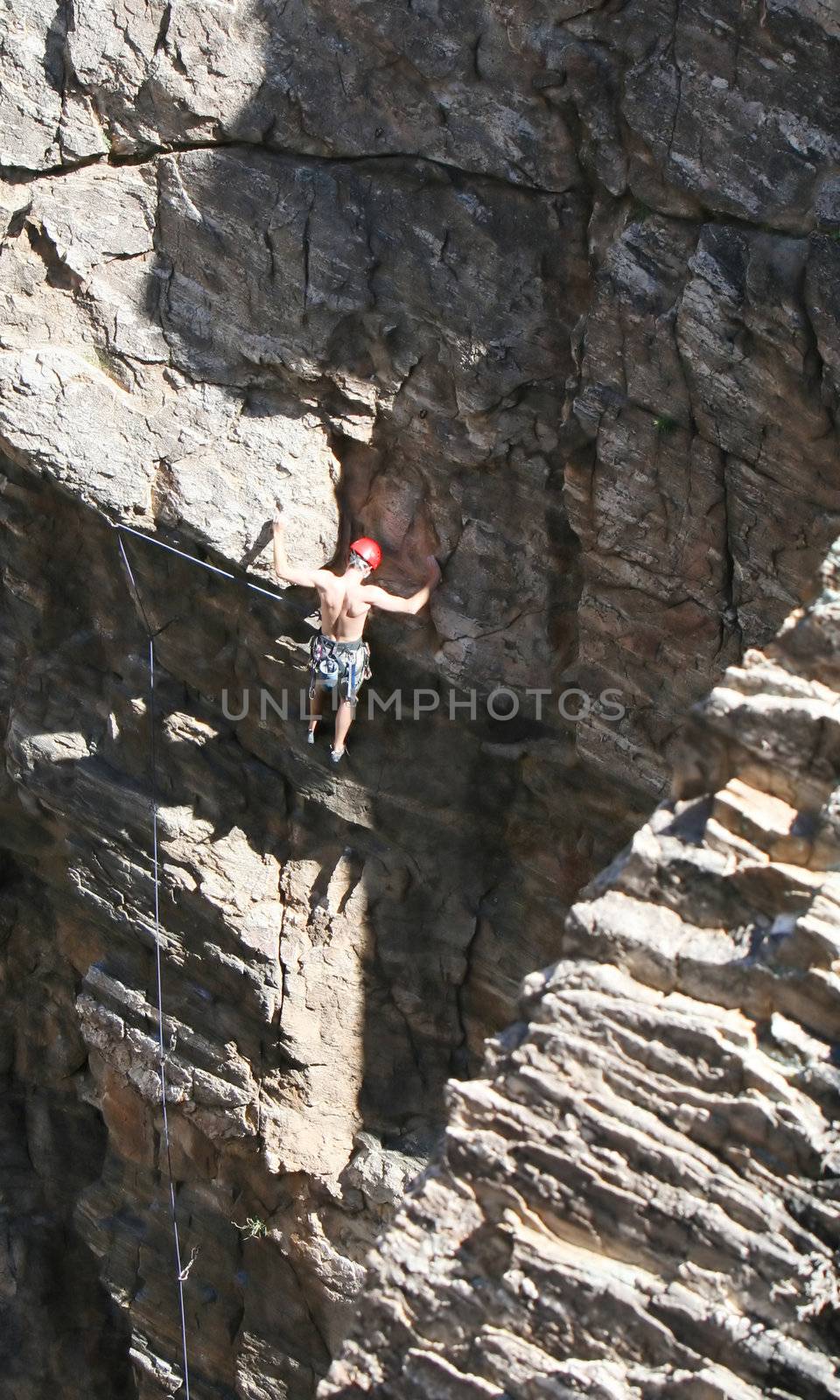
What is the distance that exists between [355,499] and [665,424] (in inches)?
85.5

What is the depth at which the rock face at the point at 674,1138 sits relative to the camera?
Result: 15.8 ft

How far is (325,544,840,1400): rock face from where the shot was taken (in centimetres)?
482

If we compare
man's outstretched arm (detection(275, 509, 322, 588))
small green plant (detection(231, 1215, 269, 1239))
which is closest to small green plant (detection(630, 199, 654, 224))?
man's outstretched arm (detection(275, 509, 322, 588))

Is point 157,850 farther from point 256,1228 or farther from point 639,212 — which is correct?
point 639,212

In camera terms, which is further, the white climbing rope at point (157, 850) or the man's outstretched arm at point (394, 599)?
the white climbing rope at point (157, 850)

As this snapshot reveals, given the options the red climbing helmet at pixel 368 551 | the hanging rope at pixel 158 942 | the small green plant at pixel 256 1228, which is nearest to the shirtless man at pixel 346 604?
the red climbing helmet at pixel 368 551

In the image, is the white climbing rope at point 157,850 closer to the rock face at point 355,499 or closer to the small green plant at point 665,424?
the rock face at point 355,499

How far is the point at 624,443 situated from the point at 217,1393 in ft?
26.2

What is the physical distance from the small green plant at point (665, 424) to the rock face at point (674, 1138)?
3.03m

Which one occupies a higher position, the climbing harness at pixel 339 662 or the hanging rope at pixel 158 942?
the climbing harness at pixel 339 662

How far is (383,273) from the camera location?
8.95 m

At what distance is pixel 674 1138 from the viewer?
5.00m

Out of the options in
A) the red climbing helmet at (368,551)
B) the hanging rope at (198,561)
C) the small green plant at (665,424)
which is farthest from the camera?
the hanging rope at (198,561)

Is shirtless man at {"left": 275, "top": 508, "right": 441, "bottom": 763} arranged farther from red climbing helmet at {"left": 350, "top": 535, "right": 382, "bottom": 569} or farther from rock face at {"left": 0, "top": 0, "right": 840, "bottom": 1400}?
rock face at {"left": 0, "top": 0, "right": 840, "bottom": 1400}
